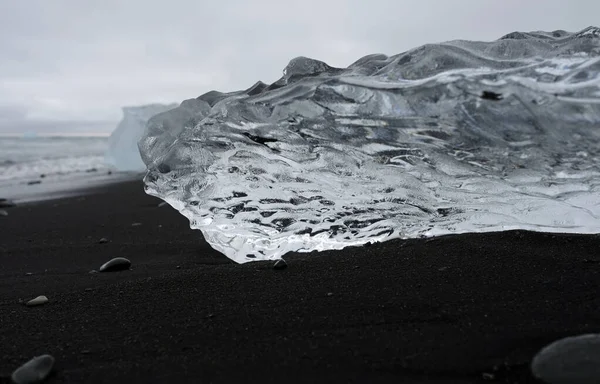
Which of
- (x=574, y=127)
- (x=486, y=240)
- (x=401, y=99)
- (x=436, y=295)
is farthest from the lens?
(x=486, y=240)

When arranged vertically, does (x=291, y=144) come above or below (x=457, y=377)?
above

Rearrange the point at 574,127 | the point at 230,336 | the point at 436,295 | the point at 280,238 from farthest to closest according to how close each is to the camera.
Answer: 1. the point at 280,238
2. the point at 574,127
3. the point at 436,295
4. the point at 230,336

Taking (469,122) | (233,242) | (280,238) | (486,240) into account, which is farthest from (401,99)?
(233,242)

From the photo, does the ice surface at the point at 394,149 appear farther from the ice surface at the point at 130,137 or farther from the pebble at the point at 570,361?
the ice surface at the point at 130,137

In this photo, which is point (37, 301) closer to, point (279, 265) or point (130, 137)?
point (279, 265)

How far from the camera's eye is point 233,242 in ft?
9.25

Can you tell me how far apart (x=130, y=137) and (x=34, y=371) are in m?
12.9

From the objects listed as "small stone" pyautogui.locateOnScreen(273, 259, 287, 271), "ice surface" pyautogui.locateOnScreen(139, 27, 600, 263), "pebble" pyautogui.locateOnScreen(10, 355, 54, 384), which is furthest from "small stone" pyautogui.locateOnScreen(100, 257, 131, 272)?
"pebble" pyautogui.locateOnScreen(10, 355, 54, 384)

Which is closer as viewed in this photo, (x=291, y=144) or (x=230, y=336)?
(x=230, y=336)

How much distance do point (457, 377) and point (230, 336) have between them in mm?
709

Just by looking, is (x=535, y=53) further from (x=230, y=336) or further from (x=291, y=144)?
(x=230, y=336)

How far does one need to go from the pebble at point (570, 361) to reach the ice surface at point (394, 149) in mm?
974

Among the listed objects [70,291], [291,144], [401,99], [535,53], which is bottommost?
[70,291]

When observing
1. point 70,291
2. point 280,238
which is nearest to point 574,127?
point 280,238
